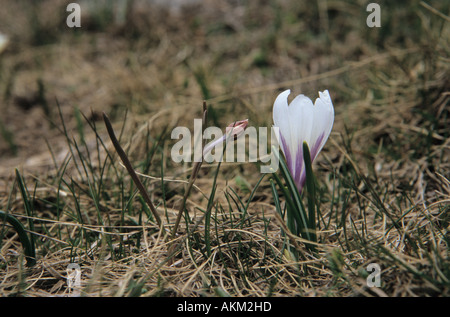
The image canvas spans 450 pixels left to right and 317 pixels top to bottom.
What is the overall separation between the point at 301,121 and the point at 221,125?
118 cm

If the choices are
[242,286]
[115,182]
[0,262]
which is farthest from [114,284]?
[115,182]

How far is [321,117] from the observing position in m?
1.23

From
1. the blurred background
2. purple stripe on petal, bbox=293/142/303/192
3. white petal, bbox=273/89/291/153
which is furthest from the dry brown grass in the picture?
white petal, bbox=273/89/291/153

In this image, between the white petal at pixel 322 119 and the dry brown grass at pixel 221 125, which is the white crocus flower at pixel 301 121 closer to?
the white petal at pixel 322 119

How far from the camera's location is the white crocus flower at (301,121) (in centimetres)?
123

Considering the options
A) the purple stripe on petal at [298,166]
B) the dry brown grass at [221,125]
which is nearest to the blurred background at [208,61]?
the dry brown grass at [221,125]

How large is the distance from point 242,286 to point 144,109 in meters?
1.63

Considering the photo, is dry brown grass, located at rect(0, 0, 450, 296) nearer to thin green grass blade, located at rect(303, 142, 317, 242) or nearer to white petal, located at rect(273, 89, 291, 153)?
thin green grass blade, located at rect(303, 142, 317, 242)

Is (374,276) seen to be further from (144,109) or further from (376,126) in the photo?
(144,109)

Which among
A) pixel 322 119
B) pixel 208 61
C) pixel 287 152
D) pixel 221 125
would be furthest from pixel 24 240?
pixel 208 61

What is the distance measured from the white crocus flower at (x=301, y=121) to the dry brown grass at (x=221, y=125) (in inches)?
7.8

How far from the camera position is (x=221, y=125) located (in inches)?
94.8

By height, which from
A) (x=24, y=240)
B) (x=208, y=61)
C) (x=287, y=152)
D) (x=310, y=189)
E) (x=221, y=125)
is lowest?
(x=24, y=240)

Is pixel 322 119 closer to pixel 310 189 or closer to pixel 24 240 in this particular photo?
pixel 310 189
